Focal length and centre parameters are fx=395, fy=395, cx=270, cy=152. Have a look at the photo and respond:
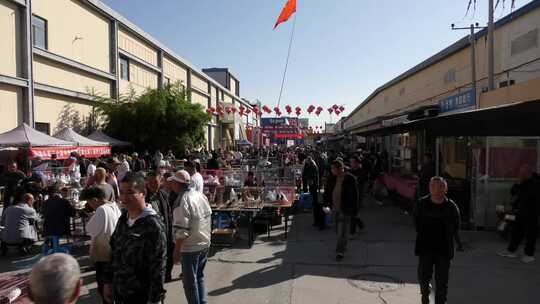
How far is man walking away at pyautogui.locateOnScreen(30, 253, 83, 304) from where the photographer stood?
197 cm

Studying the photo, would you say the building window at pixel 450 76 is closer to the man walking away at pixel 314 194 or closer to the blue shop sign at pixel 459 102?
the blue shop sign at pixel 459 102

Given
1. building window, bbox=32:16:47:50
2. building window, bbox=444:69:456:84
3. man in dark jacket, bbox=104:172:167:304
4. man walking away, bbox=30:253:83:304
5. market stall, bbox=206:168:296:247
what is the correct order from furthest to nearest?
building window, bbox=444:69:456:84
building window, bbox=32:16:47:50
market stall, bbox=206:168:296:247
man in dark jacket, bbox=104:172:167:304
man walking away, bbox=30:253:83:304

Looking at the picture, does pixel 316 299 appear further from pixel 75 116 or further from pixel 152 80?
pixel 152 80

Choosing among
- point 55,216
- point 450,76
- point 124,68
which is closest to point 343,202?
point 55,216

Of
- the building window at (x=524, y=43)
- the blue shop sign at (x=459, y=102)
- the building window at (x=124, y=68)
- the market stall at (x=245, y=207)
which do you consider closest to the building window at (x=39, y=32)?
the building window at (x=124, y=68)

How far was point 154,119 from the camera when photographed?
74.9 feet

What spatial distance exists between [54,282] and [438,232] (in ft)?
13.5

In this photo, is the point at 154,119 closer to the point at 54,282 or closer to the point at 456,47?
the point at 456,47

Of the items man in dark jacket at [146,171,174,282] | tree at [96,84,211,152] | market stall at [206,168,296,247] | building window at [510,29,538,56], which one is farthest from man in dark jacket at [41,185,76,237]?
tree at [96,84,211,152]

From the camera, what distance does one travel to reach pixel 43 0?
17.8 meters

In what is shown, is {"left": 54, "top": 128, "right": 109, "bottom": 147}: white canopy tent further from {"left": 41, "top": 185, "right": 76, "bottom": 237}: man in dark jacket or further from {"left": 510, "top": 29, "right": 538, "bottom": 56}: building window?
{"left": 510, "top": 29, "right": 538, "bottom": 56}: building window

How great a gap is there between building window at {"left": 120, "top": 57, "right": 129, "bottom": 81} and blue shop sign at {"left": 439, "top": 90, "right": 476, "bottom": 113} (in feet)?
65.2

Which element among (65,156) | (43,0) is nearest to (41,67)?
(43,0)

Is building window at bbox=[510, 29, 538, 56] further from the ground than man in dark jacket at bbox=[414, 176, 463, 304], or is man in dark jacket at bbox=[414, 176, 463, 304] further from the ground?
building window at bbox=[510, 29, 538, 56]
